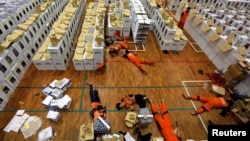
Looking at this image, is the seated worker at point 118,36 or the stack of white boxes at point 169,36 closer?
the stack of white boxes at point 169,36

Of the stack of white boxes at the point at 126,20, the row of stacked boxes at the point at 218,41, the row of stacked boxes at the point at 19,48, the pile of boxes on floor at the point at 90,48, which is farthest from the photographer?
the stack of white boxes at the point at 126,20

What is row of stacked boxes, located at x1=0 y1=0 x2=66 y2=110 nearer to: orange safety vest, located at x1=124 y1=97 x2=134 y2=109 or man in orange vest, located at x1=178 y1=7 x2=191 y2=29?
orange safety vest, located at x1=124 y1=97 x2=134 y2=109

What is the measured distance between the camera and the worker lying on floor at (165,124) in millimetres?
4142

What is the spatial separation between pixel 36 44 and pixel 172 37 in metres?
5.97

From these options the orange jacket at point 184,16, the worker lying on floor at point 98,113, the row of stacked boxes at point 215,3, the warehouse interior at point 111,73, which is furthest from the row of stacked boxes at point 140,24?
the row of stacked boxes at point 215,3

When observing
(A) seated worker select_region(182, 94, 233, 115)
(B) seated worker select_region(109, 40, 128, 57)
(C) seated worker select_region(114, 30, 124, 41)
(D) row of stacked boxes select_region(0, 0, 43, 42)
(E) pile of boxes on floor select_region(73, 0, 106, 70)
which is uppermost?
(D) row of stacked boxes select_region(0, 0, 43, 42)

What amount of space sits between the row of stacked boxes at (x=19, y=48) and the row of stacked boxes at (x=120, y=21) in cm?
299

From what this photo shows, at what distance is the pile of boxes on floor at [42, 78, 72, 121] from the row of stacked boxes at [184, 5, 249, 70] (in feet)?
20.3

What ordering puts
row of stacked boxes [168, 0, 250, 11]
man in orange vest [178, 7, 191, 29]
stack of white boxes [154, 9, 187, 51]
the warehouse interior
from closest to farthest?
1. the warehouse interior
2. stack of white boxes [154, 9, 187, 51]
3. man in orange vest [178, 7, 191, 29]
4. row of stacked boxes [168, 0, 250, 11]

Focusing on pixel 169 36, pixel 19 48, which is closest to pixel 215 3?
pixel 169 36

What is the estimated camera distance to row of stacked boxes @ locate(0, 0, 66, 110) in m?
4.69

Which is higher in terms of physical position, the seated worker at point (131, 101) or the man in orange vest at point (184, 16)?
the man in orange vest at point (184, 16)

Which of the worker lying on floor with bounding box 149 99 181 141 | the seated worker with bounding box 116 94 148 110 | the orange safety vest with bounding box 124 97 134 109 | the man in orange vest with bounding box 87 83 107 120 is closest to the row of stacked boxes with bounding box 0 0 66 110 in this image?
the man in orange vest with bounding box 87 83 107 120

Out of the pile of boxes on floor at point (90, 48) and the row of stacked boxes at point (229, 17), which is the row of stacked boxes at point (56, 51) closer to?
the pile of boxes on floor at point (90, 48)
